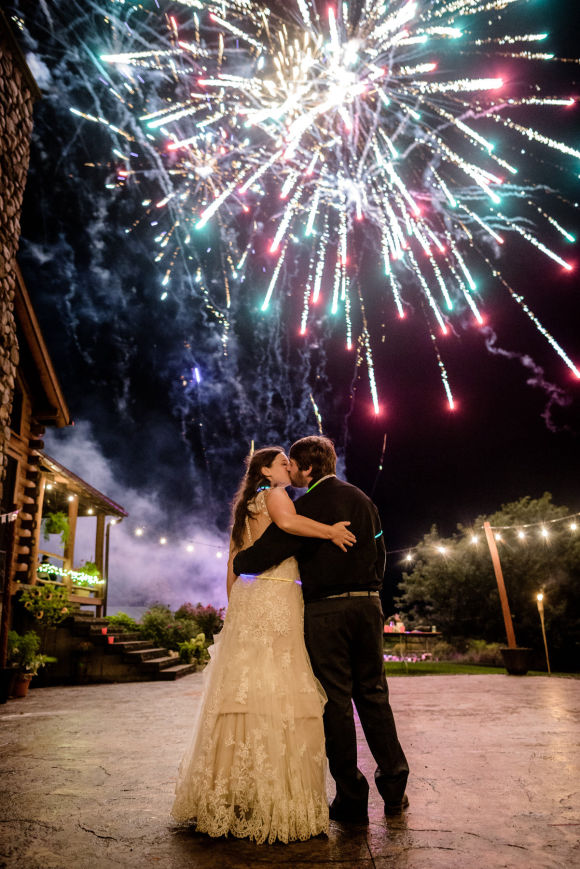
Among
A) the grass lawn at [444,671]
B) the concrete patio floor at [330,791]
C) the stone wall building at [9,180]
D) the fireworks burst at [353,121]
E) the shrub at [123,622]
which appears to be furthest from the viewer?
the grass lawn at [444,671]

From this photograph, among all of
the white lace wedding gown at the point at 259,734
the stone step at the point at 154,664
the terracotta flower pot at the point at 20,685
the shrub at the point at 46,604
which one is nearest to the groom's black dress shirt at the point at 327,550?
the white lace wedding gown at the point at 259,734

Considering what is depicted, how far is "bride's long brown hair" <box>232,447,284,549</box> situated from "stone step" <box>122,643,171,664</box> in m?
9.85

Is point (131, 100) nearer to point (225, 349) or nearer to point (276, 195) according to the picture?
point (276, 195)

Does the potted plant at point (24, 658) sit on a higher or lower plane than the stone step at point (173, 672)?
higher

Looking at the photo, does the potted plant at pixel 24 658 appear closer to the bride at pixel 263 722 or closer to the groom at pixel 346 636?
the bride at pixel 263 722

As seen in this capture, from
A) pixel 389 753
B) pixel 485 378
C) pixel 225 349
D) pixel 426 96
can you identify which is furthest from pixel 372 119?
pixel 225 349

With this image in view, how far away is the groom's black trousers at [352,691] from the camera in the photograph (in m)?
2.52

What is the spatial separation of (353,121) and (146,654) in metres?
11.8

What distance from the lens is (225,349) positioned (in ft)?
101

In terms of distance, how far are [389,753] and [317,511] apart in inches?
46.6

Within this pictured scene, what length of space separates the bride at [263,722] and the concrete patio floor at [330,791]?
4.1 inches

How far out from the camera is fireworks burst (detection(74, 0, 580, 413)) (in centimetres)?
921

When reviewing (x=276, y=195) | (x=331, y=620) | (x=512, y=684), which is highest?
(x=276, y=195)

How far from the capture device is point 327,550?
9.21 feet
